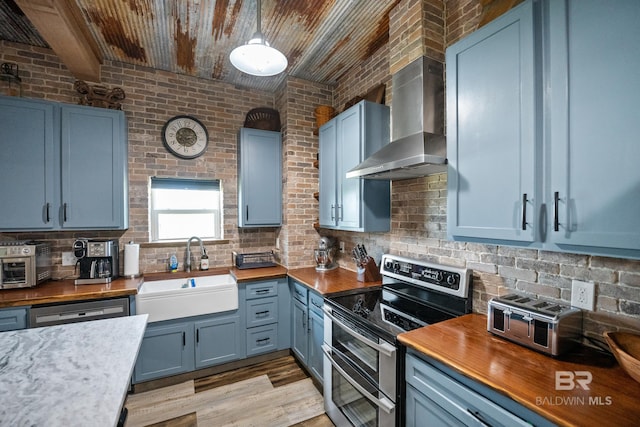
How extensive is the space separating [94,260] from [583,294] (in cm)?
352

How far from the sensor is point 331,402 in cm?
206

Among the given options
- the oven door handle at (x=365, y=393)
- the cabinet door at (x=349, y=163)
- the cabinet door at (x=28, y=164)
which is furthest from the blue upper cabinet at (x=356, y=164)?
the cabinet door at (x=28, y=164)

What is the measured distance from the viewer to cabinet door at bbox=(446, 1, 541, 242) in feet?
4.06

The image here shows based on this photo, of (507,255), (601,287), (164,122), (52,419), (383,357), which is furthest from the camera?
(164,122)

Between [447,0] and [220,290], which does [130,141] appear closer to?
[220,290]

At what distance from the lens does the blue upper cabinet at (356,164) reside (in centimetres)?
244

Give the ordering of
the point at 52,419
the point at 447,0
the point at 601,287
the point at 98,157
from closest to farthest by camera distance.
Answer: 1. the point at 52,419
2. the point at 601,287
3. the point at 447,0
4. the point at 98,157

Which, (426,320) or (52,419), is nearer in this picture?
(52,419)

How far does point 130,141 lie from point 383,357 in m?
3.18

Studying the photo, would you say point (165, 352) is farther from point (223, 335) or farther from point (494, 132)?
point (494, 132)

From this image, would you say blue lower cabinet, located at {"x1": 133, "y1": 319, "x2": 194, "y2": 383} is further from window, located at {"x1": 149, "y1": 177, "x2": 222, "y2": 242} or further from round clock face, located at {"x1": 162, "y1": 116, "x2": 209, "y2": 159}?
round clock face, located at {"x1": 162, "y1": 116, "x2": 209, "y2": 159}

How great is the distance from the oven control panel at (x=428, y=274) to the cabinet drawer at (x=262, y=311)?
48.7 inches

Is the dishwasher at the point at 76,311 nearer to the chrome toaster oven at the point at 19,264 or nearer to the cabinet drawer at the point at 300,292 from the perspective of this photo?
the chrome toaster oven at the point at 19,264

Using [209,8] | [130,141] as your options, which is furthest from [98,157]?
[209,8]
